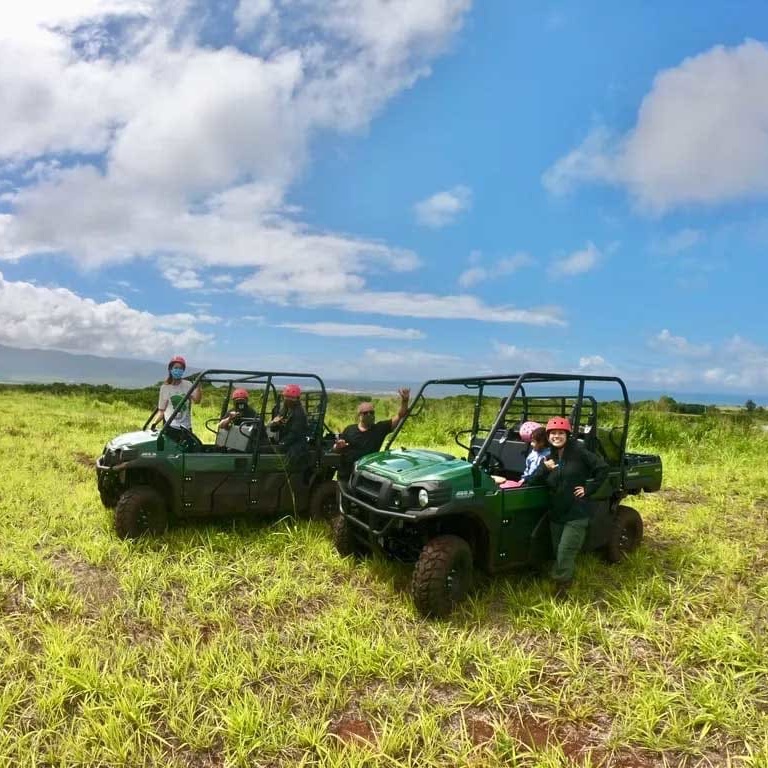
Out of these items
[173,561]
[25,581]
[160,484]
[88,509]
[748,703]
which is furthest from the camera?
[88,509]

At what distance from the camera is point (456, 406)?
20922 millimetres

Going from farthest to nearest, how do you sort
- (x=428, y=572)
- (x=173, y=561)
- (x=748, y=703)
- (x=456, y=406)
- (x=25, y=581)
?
(x=456, y=406) → (x=173, y=561) → (x=25, y=581) → (x=428, y=572) → (x=748, y=703)

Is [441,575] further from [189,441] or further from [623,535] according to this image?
[189,441]

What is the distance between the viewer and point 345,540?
21.5 feet

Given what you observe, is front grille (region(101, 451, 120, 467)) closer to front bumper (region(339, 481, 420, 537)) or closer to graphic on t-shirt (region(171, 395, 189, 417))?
graphic on t-shirt (region(171, 395, 189, 417))

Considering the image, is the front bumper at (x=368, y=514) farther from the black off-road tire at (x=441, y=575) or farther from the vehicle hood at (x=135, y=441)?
the vehicle hood at (x=135, y=441)

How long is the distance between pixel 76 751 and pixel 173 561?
2.73 metres

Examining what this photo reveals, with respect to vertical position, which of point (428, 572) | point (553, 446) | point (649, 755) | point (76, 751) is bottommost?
point (76, 751)

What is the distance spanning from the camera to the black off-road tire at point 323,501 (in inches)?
309

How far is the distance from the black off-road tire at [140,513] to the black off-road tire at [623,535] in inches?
196

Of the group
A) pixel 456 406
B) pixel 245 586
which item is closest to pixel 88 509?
pixel 245 586

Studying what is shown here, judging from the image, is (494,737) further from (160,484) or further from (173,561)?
(160,484)

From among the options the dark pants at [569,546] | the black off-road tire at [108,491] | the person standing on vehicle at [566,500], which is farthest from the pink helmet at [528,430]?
the black off-road tire at [108,491]

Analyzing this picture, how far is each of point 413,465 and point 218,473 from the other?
8.76 feet
